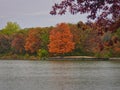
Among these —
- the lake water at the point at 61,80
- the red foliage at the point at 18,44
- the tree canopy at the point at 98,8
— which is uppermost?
the tree canopy at the point at 98,8

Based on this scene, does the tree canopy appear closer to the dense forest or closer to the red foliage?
the dense forest

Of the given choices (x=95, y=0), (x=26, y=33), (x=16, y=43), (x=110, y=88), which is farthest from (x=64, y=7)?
(x=26, y=33)

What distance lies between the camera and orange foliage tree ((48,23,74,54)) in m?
118

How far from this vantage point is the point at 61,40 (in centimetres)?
11850

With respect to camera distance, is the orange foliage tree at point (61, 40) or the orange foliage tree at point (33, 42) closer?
the orange foliage tree at point (61, 40)

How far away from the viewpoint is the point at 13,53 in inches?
5187

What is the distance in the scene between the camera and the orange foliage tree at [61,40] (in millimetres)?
118000

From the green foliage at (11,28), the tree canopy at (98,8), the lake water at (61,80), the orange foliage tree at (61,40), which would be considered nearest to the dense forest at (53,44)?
the orange foliage tree at (61,40)

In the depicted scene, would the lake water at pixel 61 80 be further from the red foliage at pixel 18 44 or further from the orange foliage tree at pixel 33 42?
the red foliage at pixel 18 44

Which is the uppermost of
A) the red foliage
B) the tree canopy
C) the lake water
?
the tree canopy

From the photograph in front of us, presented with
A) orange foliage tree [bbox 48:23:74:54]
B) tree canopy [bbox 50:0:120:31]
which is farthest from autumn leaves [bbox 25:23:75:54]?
tree canopy [bbox 50:0:120:31]

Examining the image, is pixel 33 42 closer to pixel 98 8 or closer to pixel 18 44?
pixel 18 44

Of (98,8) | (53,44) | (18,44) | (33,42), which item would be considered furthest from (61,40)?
(98,8)

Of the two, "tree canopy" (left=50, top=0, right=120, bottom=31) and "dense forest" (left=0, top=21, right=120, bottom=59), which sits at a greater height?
"tree canopy" (left=50, top=0, right=120, bottom=31)
